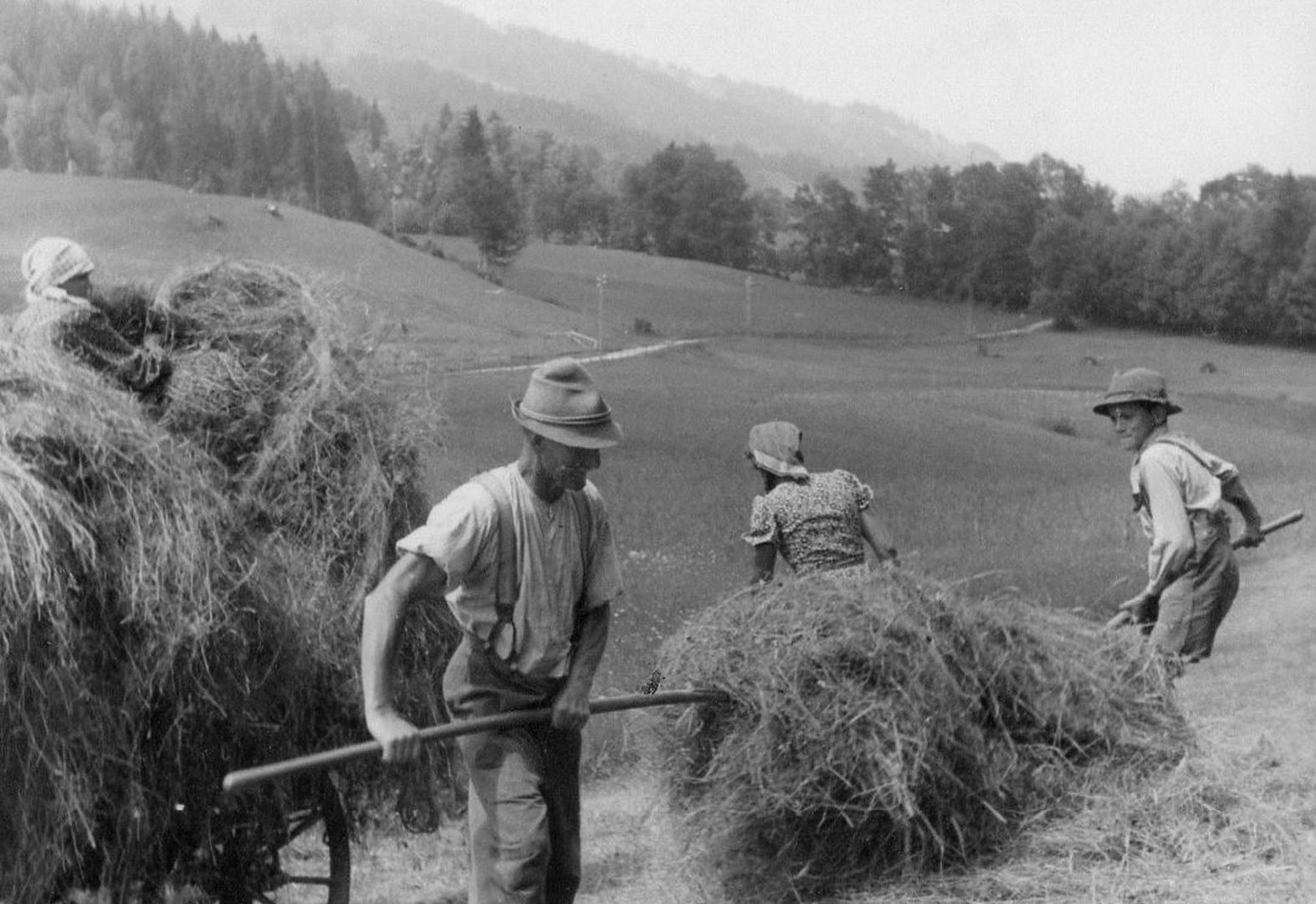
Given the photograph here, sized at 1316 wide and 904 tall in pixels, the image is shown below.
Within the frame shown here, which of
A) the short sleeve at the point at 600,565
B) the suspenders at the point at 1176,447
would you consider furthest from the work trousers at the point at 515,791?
the suspenders at the point at 1176,447

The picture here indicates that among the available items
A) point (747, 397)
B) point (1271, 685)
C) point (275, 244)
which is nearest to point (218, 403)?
point (1271, 685)

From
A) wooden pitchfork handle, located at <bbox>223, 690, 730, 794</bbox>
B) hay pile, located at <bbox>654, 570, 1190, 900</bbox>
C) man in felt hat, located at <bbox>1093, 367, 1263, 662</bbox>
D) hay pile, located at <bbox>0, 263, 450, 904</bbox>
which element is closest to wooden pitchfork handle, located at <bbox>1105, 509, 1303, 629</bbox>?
man in felt hat, located at <bbox>1093, 367, 1263, 662</bbox>

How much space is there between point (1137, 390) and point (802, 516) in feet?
5.14

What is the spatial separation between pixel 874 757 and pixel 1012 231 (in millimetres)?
64454

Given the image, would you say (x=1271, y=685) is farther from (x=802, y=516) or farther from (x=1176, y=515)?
(x=802, y=516)

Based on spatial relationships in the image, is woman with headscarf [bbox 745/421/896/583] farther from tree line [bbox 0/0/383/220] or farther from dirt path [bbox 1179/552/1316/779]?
tree line [bbox 0/0/383/220]

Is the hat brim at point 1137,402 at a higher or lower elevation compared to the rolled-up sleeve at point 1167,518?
higher

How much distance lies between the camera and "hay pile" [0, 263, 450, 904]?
424 cm

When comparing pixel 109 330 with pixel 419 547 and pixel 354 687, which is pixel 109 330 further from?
pixel 419 547

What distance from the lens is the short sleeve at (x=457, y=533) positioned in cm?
413

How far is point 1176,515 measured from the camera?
20.6 feet

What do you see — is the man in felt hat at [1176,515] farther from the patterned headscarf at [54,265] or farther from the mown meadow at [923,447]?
the patterned headscarf at [54,265]

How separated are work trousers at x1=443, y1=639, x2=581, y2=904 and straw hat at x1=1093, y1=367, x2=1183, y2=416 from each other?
3147 millimetres

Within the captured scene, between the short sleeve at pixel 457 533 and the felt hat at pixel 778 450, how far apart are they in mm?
2314
